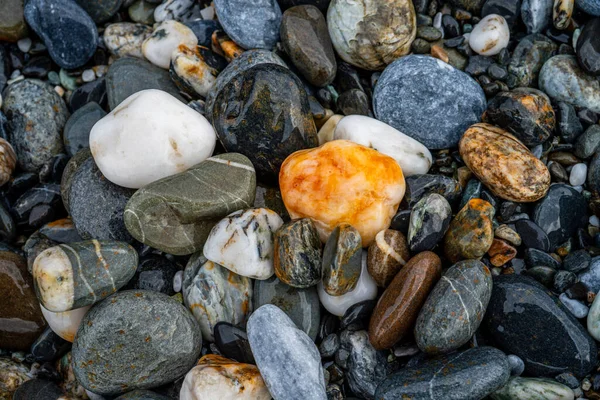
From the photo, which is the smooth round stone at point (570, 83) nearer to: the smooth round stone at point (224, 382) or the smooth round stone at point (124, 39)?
the smooth round stone at point (224, 382)

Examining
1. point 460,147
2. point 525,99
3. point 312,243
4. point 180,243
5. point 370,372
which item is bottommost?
point 370,372

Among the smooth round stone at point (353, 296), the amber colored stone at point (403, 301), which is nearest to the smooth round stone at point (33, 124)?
the smooth round stone at point (353, 296)

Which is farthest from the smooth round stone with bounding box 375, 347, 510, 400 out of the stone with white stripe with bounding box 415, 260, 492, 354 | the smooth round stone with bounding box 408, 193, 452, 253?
the smooth round stone with bounding box 408, 193, 452, 253

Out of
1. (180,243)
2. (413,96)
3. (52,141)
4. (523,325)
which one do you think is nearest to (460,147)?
(413,96)

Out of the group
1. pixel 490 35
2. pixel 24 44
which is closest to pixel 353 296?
pixel 490 35

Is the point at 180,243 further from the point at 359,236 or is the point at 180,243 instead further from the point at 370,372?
the point at 370,372

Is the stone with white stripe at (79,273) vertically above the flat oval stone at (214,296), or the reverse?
the stone with white stripe at (79,273)

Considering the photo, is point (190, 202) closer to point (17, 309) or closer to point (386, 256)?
point (386, 256)
